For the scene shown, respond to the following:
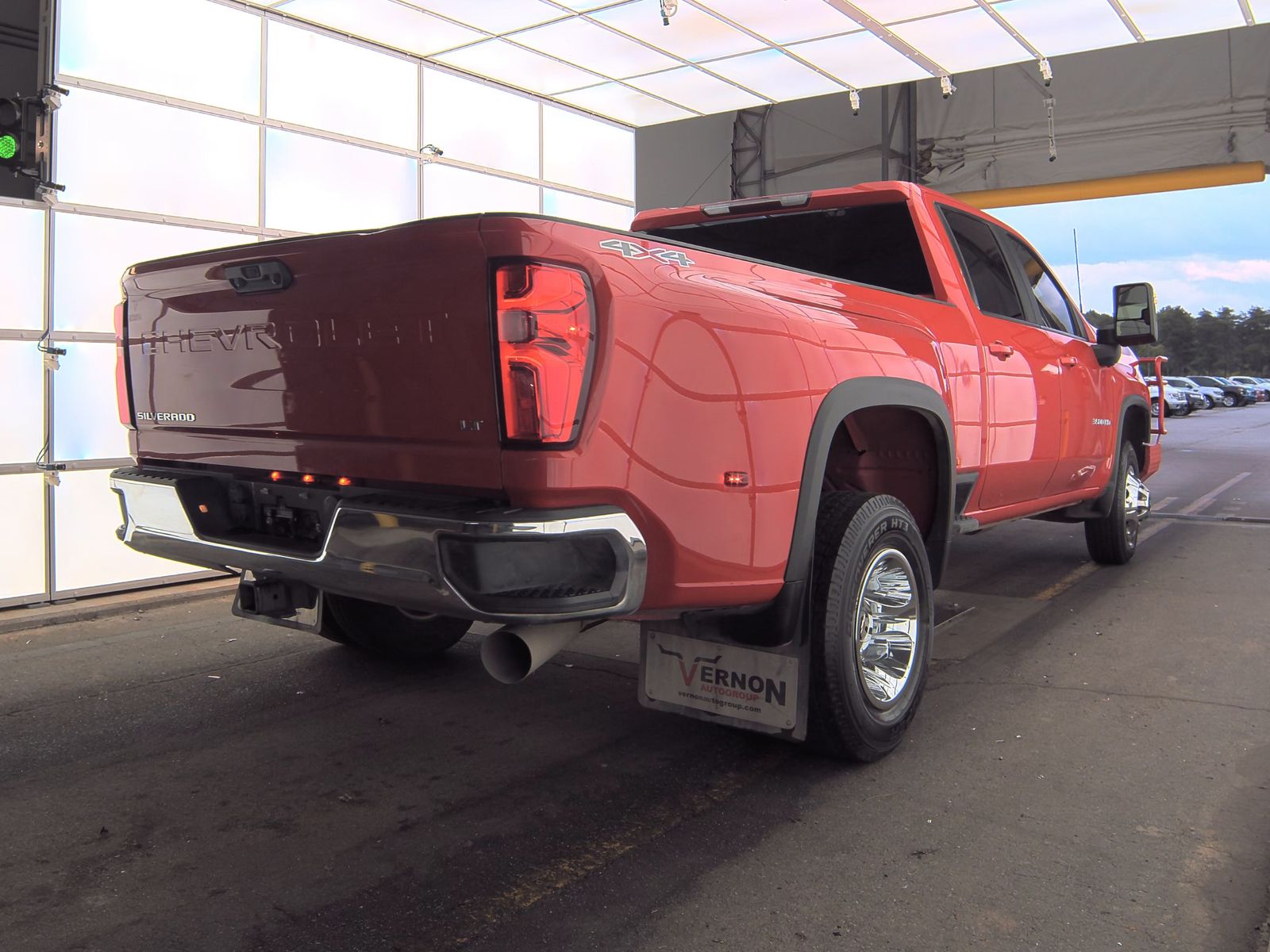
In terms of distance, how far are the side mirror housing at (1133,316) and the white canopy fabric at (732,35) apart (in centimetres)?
376

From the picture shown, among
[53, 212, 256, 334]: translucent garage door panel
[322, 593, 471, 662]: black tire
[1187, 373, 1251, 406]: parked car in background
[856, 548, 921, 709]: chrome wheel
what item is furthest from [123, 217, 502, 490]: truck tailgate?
[1187, 373, 1251, 406]: parked car in background

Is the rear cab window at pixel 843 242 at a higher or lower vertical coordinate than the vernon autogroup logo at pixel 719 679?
higher

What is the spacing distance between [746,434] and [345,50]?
6913mm

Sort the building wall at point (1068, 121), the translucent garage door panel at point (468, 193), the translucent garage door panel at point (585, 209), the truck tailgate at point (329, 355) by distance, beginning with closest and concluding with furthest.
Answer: the truck tailgate at point (329, 355) < the translucent garage door panel at point (468, 193) < the translucent garage door panel at point (585, 209) < the building wall at point (1068, 121)

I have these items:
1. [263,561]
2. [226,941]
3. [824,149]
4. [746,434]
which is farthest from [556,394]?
[824,149]

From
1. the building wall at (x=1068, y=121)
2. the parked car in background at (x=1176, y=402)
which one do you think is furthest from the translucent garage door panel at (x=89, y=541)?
the parked car in background at (x=1176, y=402)

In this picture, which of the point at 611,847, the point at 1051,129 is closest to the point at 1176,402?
the point at 1051,129

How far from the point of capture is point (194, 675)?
4.93m

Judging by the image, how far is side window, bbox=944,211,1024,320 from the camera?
488 cm

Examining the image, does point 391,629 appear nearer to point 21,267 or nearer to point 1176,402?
point 21,267

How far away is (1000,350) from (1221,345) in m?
117

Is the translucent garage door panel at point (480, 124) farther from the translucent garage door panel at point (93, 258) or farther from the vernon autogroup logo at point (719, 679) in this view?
the vernon autogroup logo at point (719, 679)

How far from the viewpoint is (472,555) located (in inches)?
98.6

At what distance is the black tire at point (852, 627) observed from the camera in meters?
3.42
